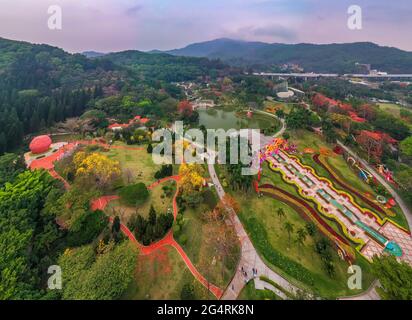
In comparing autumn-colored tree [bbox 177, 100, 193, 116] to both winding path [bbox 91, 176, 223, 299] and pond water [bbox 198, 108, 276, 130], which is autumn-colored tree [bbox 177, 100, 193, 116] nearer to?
pond water [bbox 198, 108, 276, 130]

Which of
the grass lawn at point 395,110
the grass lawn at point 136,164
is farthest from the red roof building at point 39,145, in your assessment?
the grass lawn at point 395,110

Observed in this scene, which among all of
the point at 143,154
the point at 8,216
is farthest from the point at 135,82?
the point at 8,216

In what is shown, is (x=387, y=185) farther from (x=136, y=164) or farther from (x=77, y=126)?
(x=77, y=126)

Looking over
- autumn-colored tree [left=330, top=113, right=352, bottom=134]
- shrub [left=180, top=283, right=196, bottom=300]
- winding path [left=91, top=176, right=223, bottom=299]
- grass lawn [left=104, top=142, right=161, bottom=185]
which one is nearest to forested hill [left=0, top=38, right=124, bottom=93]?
grass lawn [left=104, top=142, right=161, bottom=185]

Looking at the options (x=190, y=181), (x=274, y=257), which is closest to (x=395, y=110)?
(x=274, y=257)

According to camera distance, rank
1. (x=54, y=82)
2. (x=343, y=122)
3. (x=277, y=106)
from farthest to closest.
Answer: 1. (x=54, y=82)
2. (x=277, y=106)
3. (x=343, y=122)

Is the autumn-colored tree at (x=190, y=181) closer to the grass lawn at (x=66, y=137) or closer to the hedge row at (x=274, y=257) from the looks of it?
the hedge row at (x=274, y=257)
